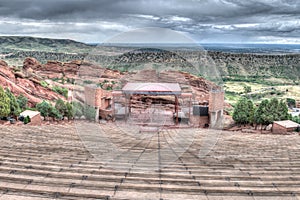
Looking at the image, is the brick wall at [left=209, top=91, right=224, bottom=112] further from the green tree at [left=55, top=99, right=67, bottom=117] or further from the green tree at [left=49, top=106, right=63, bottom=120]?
the green tree at [left=49, top=106, right=63, bottom=120]

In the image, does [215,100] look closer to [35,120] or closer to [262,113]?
[262,113]

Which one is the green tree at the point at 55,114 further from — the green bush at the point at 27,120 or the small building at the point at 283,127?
the small building at the point at 283,127

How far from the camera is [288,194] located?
13.6 feet

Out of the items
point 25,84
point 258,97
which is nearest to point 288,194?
point 25,84

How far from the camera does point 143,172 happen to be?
5023 millimetres

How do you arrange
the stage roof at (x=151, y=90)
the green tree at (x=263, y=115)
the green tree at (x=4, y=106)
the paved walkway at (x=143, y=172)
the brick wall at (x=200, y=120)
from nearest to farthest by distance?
the paved walkway at (x=143, y=172)
the stage roof at (x=151, y=90)
the brick wall at (x=200, y=120)
the green tree at (x=4, y=106)
the green tree at (x=263, y=115)

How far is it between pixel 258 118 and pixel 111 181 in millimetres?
19452

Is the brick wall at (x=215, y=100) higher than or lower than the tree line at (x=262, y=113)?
higher

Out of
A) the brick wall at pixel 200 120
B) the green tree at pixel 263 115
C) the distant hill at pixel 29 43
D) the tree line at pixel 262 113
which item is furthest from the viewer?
the distant hill at pixel 29 43

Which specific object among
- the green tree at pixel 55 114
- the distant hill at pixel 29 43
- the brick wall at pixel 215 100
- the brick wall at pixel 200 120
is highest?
the distant hill at pixel 29 43

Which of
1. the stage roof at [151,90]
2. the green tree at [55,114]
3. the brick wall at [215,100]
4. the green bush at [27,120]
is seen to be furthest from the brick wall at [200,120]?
the green tree at [55,114]

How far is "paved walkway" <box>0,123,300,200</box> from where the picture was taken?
4.04 metres

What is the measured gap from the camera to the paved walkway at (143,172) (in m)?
4.04

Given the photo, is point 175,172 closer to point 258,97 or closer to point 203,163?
point 203,163
